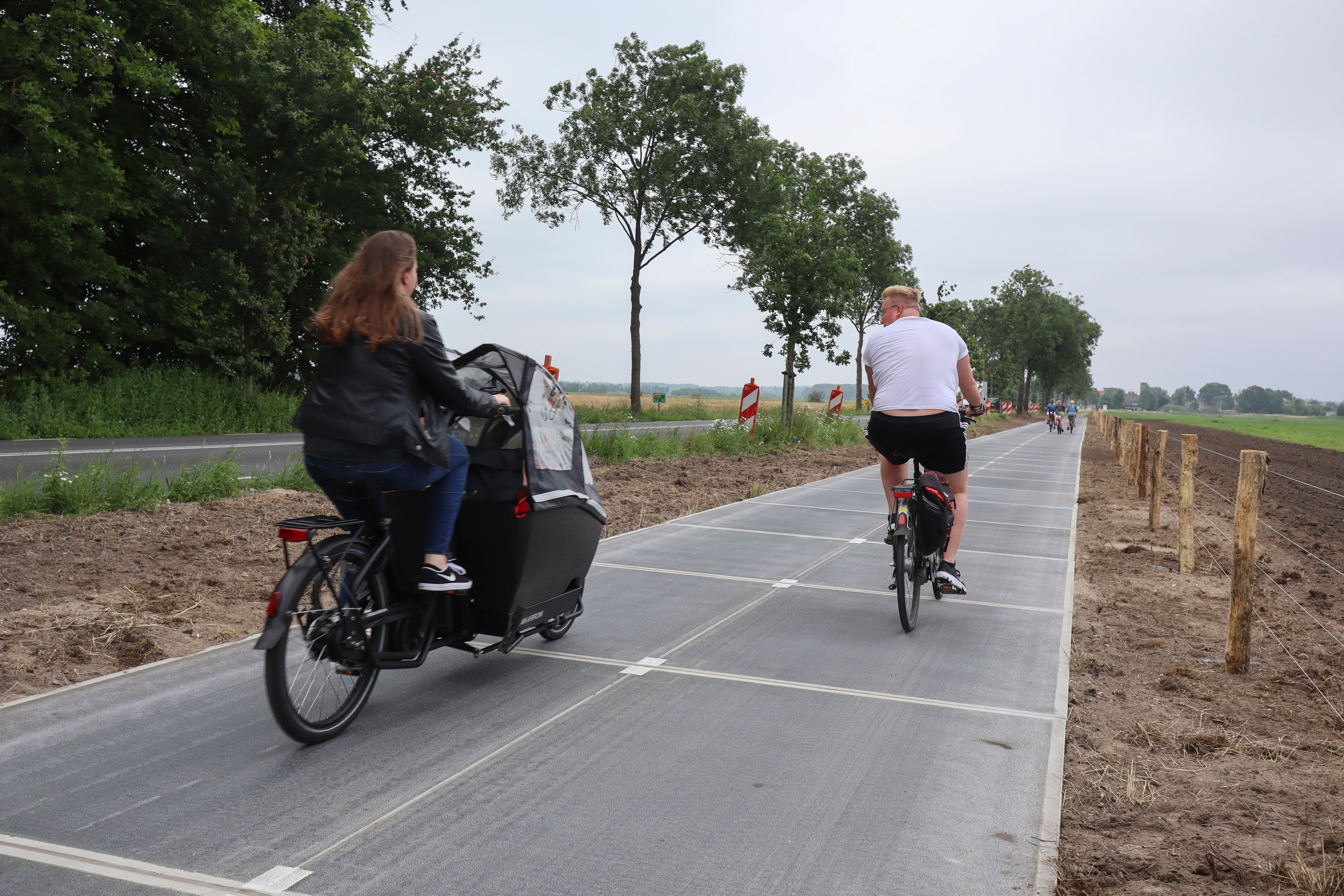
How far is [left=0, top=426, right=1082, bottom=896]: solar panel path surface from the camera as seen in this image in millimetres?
2814

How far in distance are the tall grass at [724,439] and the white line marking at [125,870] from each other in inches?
501

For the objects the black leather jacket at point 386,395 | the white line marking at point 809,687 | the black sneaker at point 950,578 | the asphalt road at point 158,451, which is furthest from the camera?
the asphalt road at point 158,451

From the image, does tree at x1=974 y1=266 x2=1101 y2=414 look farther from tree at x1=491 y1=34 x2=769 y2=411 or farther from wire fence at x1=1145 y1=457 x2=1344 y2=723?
wire fence at x1=1145 y1=457 x2=1344 y2=723

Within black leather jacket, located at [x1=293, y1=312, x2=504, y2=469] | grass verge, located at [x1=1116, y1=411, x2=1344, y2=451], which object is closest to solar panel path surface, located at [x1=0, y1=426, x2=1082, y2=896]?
black leather jacket, located at [x1=293, y1=312, x2=504, y2=469]

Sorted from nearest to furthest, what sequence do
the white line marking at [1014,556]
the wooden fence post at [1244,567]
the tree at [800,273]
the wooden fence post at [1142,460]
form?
the wooden fence post at [1244,567]
the white line marking at [1014,556]
the wooden fence post at [1142,460]
the tree at [800,273]

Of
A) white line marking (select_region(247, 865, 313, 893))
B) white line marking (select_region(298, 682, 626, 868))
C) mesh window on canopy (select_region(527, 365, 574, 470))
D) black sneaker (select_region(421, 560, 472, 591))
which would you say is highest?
mesh window on canopy (select_region(527, 365, 574, 470))

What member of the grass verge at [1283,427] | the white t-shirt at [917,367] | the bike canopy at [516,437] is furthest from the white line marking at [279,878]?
the grass verge at [1283,427]

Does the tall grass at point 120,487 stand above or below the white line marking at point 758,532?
above

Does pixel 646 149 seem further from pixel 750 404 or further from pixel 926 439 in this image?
pixel 926 439

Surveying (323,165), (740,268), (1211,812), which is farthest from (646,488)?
(740,268)

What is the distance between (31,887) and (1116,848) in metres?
3.09

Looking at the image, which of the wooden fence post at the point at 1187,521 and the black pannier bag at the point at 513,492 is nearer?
the black pannier bag at the point at 513,492

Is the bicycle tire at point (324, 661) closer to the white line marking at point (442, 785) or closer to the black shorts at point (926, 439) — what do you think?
the white line marking at point (442, 785)

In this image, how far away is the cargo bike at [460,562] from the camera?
3574 mm
